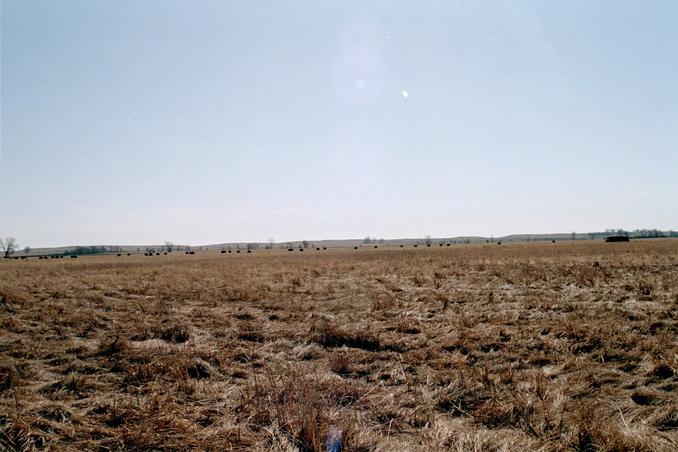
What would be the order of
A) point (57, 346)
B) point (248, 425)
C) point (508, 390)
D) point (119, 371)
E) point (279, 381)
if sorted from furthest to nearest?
point (57, 346), point (119, 371), point (279, 381), point (508, 390), point (248, 425)

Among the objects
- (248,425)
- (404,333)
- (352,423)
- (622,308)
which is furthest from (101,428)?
(622,308)

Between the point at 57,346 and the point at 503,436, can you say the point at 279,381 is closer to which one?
the point at 503,436

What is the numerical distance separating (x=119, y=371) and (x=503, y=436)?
576cm

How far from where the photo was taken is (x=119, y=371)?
5605mm

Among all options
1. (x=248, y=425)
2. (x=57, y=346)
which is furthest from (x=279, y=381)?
(x=57, y=346)

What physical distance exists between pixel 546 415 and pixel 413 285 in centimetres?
1240

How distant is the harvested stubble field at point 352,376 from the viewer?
11.3 feet

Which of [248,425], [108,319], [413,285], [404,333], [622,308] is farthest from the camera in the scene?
[413,285]

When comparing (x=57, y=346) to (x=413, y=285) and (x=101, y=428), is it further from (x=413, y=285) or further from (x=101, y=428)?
(x=413, y=285)

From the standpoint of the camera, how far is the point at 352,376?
538cm

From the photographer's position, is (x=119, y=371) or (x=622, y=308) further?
(x=622, y=308)

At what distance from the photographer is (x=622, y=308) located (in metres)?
9.23

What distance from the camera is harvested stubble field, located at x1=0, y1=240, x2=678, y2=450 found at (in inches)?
136

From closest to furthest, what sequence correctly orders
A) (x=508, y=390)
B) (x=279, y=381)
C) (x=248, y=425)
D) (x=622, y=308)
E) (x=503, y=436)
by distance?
1. (x=503, y=436)
2. (x=248, y=425)
3. (x=508, y=390)
4. (x=279, y=381)
5. (x=622, y=308)
